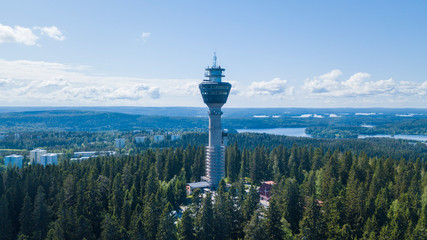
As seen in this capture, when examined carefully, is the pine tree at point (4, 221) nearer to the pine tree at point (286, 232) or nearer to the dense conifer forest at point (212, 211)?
the dense conifer forest at point (212, 211)

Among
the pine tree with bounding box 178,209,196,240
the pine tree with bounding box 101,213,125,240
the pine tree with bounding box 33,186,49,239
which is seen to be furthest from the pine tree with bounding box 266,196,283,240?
the pine tree with bounding box 33,186,49,239

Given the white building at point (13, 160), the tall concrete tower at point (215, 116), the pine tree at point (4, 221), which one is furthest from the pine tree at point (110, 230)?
the white building at point (13, 160)

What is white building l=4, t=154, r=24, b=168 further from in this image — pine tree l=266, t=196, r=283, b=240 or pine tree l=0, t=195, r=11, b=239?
pine tree l=266, t=196, r=283, b=240

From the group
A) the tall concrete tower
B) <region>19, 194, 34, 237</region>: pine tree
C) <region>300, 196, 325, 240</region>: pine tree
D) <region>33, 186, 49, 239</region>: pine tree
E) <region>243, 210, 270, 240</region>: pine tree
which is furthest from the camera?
the tall concrete tower

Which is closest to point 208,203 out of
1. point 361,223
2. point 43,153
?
point 361,223

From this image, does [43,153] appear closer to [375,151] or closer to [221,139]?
[221,139]

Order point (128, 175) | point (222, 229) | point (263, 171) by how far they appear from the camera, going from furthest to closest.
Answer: point (263, 171)
point (128, 175)
point (222, 229)

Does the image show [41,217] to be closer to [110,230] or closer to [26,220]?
[26,220]


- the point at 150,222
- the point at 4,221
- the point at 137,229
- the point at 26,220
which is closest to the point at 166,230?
the point at 150,222
